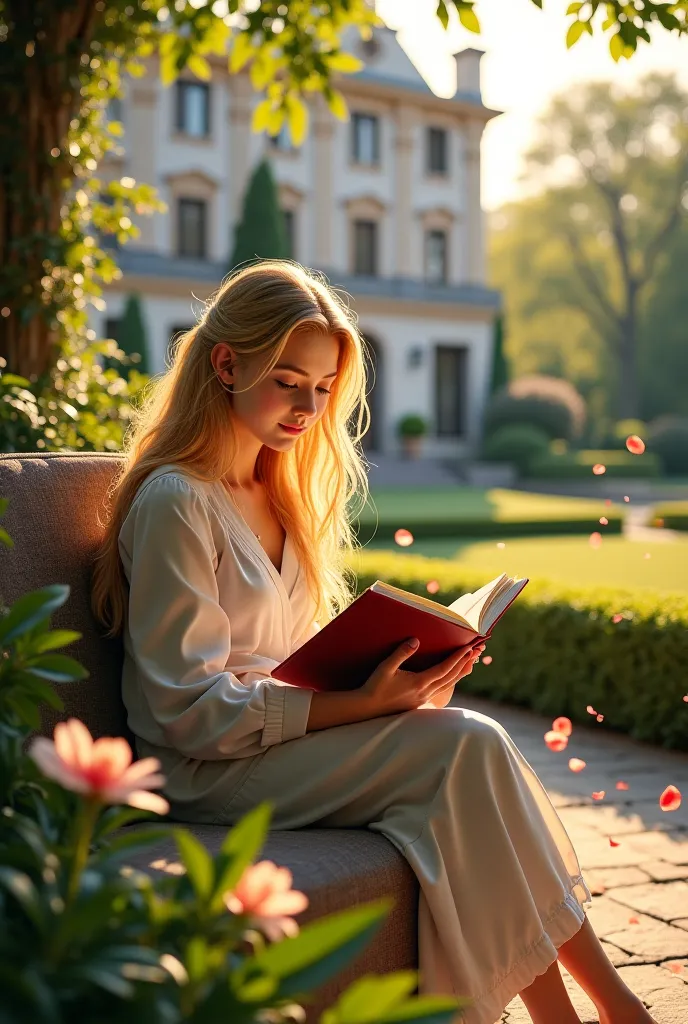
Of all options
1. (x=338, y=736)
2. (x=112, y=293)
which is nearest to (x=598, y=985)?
(x=338, y=736)

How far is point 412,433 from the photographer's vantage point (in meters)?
26.2

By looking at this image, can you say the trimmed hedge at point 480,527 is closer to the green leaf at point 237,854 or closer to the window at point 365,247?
the green leaf at point 237,854

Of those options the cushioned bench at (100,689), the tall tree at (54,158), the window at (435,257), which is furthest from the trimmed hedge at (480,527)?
the window at (435,257)

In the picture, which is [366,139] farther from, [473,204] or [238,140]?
[238,140]

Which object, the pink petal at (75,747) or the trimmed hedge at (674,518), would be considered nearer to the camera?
the pink petal at (75,747)

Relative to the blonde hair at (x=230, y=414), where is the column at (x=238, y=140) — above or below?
above

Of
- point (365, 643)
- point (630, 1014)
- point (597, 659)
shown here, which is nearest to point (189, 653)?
point (365, 643)

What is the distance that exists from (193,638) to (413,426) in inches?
949

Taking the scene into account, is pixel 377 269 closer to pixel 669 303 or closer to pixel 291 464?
pixel 669 303

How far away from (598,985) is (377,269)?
85.5 ft

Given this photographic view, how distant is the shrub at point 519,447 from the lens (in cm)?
2436

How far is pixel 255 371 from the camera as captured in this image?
2.38 m

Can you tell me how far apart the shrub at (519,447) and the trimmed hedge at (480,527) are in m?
10.5

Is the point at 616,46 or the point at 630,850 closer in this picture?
the point at 630,850
